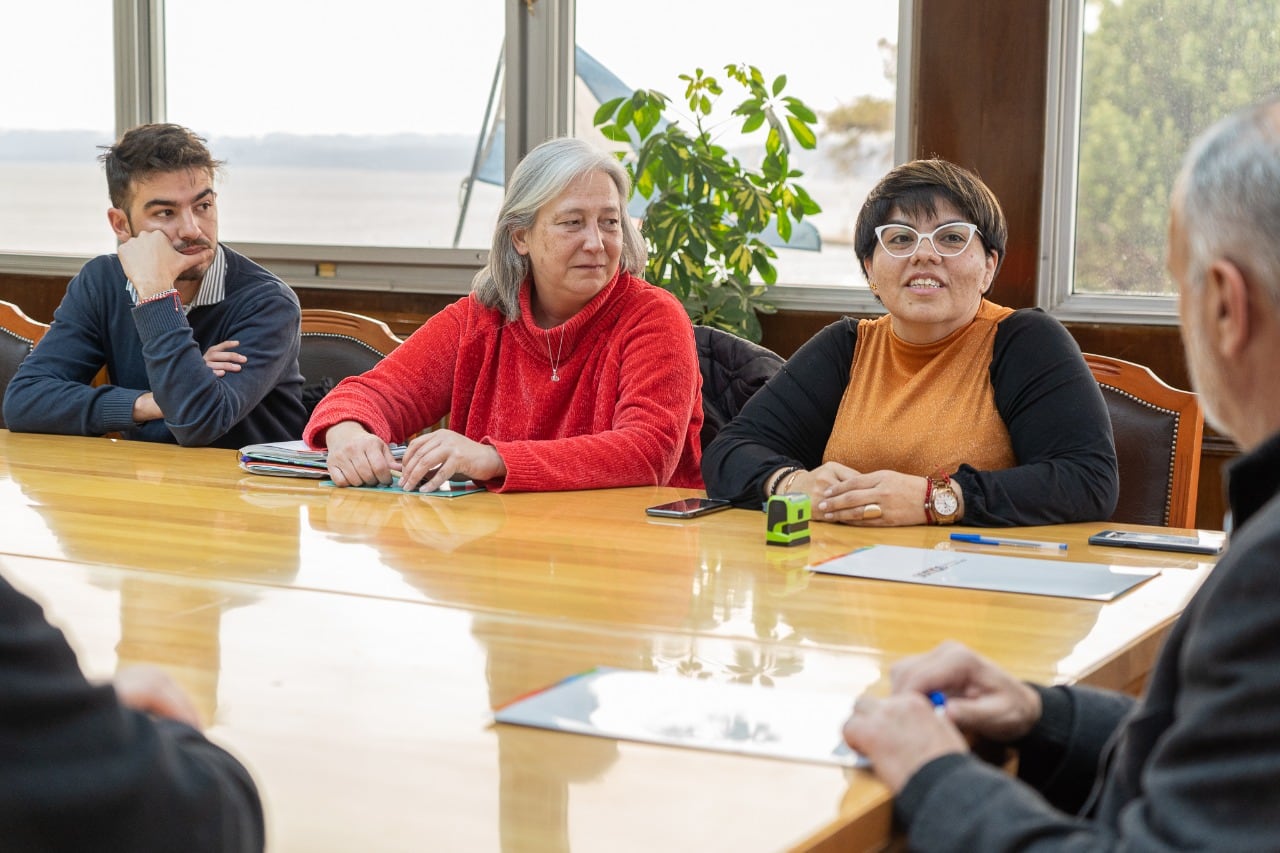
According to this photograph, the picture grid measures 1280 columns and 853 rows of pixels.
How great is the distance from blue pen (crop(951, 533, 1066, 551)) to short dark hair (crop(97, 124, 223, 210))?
2005 millimetres

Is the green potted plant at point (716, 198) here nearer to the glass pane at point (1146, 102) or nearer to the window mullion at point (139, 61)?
the glass pane at point (1146, 102)

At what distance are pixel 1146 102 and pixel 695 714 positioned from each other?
10.1 feet

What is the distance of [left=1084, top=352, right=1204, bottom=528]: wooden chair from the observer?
2.42 m

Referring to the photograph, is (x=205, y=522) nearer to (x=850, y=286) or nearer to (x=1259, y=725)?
(x=1259, y=725)

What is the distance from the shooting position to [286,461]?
2605 millimetres

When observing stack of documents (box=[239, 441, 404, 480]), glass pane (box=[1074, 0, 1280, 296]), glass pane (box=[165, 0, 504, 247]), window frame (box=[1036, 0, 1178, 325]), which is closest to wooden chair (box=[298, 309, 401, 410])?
stack of documents (box=[239, 441, 404, 480])

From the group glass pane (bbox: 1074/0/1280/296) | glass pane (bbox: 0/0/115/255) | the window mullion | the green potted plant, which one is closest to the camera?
glass pane (bbox: 1074/0/1280/296)

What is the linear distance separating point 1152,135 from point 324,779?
330 cm

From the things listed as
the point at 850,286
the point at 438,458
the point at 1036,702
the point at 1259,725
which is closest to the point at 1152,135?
the point at 850,286

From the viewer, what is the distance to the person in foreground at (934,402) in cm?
217

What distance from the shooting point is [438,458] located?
240 cm

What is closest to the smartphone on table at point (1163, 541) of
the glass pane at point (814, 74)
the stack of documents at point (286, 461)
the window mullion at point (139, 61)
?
the stack of documents at point (286, 461)

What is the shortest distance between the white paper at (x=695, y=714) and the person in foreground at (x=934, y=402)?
94cm

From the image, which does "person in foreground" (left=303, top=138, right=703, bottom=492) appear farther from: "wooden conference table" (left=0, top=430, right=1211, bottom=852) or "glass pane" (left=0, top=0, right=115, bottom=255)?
"glass pane" (left=0, top=0, right=115, bottom=255)
